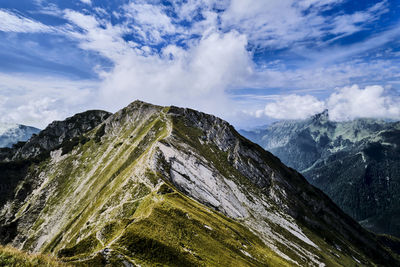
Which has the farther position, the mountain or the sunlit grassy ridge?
the mountain

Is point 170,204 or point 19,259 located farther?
point 170,204

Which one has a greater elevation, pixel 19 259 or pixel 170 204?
pixel 170 204

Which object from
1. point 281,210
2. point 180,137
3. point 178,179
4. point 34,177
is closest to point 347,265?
point 281,210

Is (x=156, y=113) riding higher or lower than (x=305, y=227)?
higher

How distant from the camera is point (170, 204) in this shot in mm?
58594

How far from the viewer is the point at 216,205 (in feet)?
309

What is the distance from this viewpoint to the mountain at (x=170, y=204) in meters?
41.4

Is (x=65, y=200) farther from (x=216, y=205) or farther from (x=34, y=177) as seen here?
(x=216, y=205)

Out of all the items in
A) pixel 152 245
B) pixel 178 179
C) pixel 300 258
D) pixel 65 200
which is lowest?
pixel 65 200

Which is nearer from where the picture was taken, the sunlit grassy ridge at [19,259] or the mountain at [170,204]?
the sunlit grassy ridge at [19,259]

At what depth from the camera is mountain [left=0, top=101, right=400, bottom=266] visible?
1630 inches

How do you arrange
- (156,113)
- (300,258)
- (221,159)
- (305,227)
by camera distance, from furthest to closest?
1. (156,113)
2. (221,159)
3. (305,227)
4. (300,258)

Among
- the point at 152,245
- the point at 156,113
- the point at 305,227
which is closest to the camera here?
the point at 152,245

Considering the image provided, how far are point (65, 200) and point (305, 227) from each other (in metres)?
143
